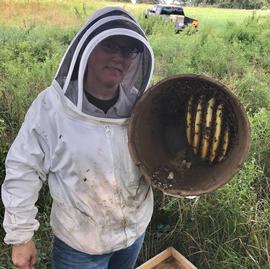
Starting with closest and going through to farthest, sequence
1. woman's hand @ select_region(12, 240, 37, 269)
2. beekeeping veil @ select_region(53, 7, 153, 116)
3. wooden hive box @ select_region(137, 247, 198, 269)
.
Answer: beekeeping veil @ select_region(53, 7, 153, 116)
woman's hand @ select_region(12, 240, 37, 269)
wooden hive box @ select_region(137, 247, 198, 269)

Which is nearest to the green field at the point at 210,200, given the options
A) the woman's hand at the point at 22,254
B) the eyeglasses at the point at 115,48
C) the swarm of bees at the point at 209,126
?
the woman's hand at the point at 22,254

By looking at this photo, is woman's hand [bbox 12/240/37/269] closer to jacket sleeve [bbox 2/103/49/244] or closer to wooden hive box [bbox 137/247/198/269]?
jacket sleeve [bbox 2/103/49/244]

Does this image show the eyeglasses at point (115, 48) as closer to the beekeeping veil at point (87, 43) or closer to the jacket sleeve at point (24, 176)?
the beekeeping veil at point (87, 43)

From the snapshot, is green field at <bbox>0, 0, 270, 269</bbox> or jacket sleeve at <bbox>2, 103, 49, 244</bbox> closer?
jacket sleeve at <bbox>2, 103, 49, 244</bbox>

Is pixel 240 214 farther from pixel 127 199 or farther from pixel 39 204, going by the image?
pixel 39 204

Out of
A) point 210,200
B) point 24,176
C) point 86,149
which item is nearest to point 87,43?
point 86,149

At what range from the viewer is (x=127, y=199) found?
5.16ft

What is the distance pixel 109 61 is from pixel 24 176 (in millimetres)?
535

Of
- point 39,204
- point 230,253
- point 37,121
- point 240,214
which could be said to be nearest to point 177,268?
point 230,253

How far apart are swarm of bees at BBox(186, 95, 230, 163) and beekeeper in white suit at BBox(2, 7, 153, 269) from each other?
24 cm

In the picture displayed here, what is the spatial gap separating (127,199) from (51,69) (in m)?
3.25

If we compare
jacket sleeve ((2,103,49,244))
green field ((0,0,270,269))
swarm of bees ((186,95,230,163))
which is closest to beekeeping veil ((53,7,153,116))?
jacket sleeve ((2,103,49,244))

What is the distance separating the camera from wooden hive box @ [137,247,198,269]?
2438 mm

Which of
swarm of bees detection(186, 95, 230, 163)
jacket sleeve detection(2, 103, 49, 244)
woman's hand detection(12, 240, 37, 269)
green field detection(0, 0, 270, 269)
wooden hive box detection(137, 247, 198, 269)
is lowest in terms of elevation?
wooden hive box detection(137, 247, 198, 269)
